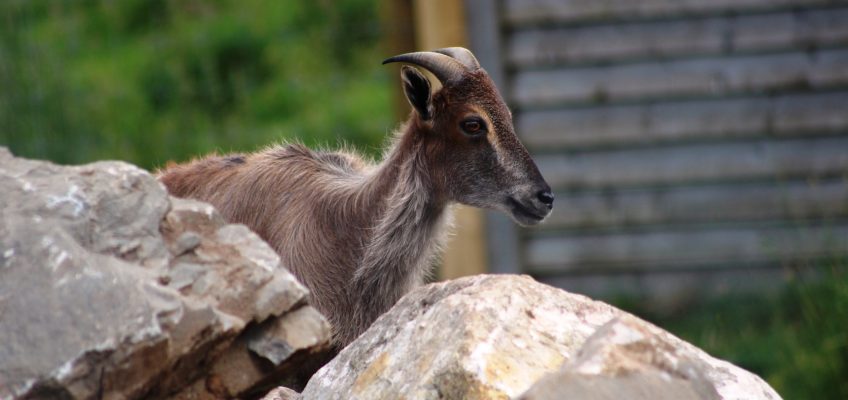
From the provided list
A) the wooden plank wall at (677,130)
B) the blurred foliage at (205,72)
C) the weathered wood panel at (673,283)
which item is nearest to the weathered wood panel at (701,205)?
the wooden plank wall at (677,130)

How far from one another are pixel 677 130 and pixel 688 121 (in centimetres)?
9

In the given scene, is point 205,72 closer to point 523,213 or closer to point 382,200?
point 382,200

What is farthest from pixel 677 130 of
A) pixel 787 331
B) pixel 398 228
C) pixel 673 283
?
pixel 398 228

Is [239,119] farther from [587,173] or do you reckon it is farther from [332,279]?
[332,279]

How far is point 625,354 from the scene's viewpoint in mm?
3047

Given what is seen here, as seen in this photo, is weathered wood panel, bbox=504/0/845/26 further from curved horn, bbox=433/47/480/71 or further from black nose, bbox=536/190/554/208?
black nose, bbox=536/190/554/208

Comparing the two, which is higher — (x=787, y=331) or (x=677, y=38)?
(x=677, y=38)

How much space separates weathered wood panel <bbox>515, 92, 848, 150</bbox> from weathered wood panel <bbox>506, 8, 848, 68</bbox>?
35 centimetres

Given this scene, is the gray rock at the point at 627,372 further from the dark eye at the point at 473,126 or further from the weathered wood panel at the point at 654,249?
the weathered wood panel at the point at 654,249

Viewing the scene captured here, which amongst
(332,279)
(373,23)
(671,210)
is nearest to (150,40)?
(373,23)

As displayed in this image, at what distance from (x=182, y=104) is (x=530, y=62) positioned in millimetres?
2795

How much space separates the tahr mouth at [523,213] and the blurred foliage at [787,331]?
62.3 inches

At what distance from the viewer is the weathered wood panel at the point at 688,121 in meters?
8.49

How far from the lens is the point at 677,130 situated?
8625 millimetres
